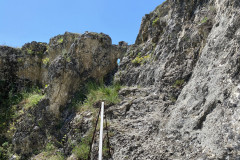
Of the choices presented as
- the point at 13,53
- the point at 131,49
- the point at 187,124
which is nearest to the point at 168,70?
the point at 187,124

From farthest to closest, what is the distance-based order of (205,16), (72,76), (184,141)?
(72,76)
(205,16)
(184,141)

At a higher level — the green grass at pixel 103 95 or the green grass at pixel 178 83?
the green grass at pixel 103 95

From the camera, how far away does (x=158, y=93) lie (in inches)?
227

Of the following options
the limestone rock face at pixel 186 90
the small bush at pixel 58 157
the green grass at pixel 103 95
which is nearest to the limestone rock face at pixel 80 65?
the green grass at pixel 103 95

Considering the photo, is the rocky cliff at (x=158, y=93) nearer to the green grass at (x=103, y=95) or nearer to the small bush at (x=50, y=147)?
the small bush at (x=50, y=147)

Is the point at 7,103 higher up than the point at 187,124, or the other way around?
the point at 7,103

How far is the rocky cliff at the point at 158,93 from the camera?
374 centimetres

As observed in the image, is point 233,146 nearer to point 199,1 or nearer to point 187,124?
point 187,124

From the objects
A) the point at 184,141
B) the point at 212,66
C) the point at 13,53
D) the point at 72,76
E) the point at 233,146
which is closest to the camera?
the point at 233,146

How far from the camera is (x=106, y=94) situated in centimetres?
684

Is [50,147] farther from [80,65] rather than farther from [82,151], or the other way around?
[80,65]

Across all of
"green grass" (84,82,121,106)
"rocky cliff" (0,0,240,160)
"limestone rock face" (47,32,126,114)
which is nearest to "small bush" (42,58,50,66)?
"rocky cliff" (0,0,240,160)

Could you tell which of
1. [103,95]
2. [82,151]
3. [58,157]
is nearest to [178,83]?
[103,95]

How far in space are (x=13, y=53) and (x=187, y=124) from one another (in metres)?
10.0
